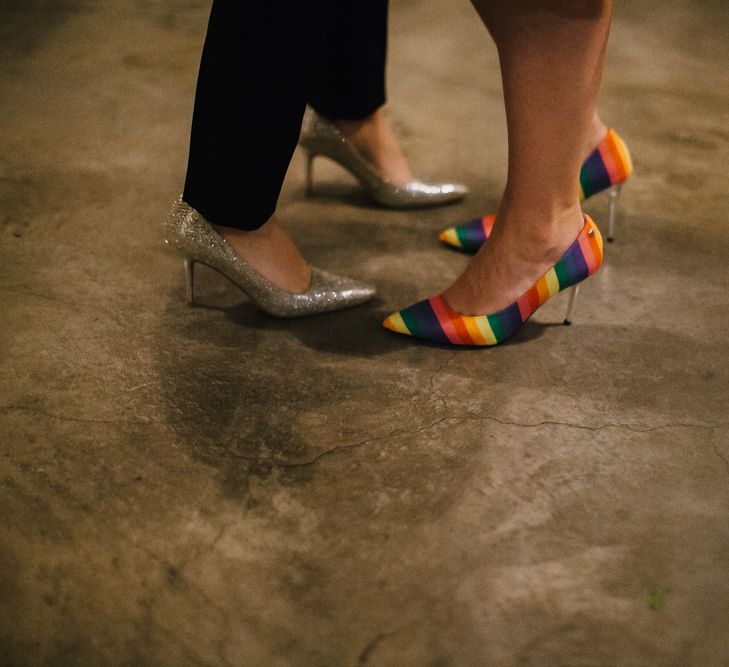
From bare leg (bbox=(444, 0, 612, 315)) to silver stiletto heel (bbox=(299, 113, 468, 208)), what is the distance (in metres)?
0.40

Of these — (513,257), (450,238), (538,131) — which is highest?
(538,131)

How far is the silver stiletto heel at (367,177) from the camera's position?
147cm

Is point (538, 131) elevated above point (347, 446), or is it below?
above

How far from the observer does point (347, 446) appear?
1011 millimetres

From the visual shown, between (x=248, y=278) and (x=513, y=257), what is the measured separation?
383mm

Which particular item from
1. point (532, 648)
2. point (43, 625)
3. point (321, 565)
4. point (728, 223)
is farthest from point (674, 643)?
point (728, 223)

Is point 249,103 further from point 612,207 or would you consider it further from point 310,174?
point 612,207

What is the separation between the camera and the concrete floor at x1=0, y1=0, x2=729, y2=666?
2.64ft

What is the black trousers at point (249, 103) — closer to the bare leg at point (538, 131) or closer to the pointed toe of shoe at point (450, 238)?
the bare leg at point (538, 131)

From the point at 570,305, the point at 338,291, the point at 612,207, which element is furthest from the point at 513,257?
the point at 612,207

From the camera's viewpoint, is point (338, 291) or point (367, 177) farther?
point (367, 177)

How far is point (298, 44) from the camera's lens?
3.40ft

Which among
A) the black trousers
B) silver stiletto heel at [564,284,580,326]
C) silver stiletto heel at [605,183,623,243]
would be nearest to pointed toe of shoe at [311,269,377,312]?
the black trousers

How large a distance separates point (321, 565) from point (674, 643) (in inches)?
14.2
